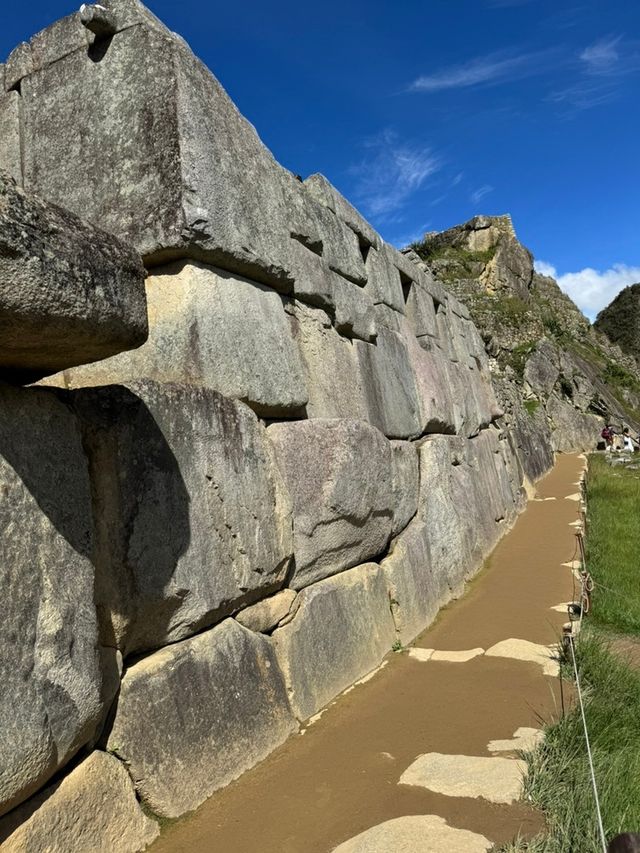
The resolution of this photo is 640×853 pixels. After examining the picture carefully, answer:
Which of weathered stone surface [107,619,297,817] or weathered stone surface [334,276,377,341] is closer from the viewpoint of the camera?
weathered stone surface [107,619,297,817]

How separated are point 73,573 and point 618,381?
1411 inches

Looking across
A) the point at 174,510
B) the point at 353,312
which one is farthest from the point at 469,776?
the point at 353,312

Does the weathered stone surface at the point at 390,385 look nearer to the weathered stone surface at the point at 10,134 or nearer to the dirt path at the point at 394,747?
the dirt path at the point at 394,747

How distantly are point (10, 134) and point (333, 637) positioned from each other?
10.1ft

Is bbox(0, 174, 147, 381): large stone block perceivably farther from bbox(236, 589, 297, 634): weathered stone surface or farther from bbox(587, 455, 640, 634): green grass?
bbox(587, 455, 640, 634): green grass

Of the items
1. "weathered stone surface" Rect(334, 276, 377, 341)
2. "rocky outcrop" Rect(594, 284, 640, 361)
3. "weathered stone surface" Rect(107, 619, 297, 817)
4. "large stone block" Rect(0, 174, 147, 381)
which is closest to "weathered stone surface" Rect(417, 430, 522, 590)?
"weathered stone surface" Rect(334, 276, 377, 341)

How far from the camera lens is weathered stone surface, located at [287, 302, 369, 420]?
4.20m

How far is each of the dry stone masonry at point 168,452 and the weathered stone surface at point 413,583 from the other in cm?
3

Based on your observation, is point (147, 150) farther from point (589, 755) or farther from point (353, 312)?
point (589, 755)

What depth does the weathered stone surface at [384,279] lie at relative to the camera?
571 cm

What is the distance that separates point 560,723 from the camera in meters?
2.94

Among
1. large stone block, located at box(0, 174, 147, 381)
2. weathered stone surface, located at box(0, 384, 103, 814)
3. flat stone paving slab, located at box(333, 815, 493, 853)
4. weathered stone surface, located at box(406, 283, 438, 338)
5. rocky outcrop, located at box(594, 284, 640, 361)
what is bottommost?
flat stone paving slab, located at box(333, 815, 493, 853)

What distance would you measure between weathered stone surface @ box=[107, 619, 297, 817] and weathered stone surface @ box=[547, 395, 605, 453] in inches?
892

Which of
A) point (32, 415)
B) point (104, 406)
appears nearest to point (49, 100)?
point (104, 406)
